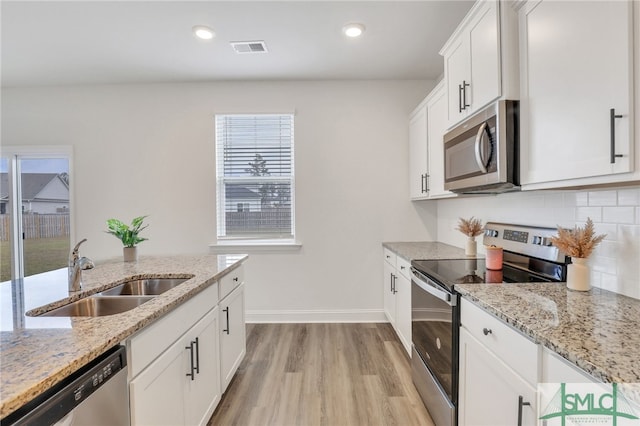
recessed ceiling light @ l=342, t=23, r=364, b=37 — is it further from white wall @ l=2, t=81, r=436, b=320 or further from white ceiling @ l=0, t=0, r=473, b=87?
white wall @ l=2, t=81, r=436, b=320

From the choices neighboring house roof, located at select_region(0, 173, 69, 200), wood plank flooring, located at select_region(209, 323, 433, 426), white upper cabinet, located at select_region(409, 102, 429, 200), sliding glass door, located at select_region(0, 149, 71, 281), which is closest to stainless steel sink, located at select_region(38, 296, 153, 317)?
wood plank flooring, located at select_region(209, 323, 433, 426)

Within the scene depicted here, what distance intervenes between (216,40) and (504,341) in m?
2.94

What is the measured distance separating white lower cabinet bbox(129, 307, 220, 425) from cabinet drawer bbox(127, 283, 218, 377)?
1.3 inches

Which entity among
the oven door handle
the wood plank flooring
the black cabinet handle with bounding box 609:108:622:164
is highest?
the black cabinet handle with bounding box 609:108:622:164

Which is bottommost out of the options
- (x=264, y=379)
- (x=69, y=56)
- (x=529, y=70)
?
(x=264, y=379)

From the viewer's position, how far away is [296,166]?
358cm

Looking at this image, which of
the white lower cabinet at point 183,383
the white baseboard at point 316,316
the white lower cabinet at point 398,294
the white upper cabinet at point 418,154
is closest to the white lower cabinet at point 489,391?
the white lower cabinet at point 398,294

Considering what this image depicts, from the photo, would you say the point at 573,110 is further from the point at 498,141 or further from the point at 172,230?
the point at 172,230

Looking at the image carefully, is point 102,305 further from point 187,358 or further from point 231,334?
point 231,334

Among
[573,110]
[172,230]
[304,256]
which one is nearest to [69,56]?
[172,230]

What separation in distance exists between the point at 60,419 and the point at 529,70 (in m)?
2.11

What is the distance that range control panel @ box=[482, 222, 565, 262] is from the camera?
5.68 ft

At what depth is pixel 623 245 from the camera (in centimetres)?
136

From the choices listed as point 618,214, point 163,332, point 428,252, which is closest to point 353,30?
point 428,252
